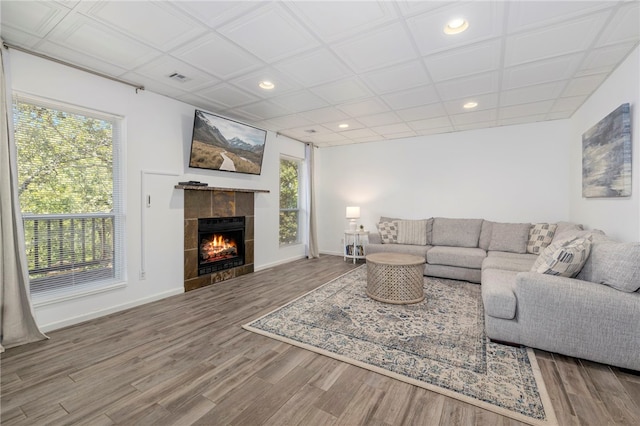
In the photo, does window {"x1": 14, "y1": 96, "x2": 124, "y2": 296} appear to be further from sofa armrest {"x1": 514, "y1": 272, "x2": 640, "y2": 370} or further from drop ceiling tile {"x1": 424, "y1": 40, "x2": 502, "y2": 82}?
sofa armrest {"x1": 514, "y1": 272, "x2": 640, "y2": 370}

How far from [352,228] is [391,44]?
398cm

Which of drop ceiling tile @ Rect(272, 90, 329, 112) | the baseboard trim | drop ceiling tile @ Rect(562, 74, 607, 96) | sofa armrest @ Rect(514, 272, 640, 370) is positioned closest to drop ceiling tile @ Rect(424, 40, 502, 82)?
drop ceiling tile @ Rect(562, 74, 607, 96)

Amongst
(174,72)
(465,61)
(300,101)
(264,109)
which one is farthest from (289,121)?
(465,61)

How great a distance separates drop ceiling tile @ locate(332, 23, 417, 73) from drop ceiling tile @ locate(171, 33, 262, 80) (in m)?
0.87

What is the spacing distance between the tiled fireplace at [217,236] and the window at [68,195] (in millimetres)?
822

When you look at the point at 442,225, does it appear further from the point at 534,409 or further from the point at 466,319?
the point at 534,409

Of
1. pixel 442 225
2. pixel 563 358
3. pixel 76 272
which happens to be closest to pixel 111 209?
pixel 76 272

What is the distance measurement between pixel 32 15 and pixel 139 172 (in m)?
1.58

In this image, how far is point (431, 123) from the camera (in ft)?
15.1

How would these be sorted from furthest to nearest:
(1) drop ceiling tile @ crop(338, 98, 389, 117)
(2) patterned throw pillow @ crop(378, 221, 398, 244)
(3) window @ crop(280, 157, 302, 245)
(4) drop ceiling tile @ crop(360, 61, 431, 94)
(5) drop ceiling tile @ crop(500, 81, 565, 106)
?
(3) window @ crop(280, 157, 302, 245), (2) patterned throw pillow @ crop(378, 221, 398, 244), (1) drop ceiling tile @ crop(338, 98, 389, 117), (5) drop ceiling tile @ crop(500, 81, 565, 106), (4) drop ceiling tile @ crop(360, 61, 431, 94)

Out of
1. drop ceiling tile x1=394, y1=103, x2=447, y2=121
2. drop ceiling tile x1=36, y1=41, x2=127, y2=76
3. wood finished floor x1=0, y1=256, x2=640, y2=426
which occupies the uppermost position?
drop ceiling tile x1=36, y1=41, x2=127, y2=76

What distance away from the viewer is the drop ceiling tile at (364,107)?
3.67 m

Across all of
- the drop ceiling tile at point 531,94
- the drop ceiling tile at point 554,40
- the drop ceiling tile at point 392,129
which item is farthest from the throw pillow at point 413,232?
the drop ceiling tile at point 554,40

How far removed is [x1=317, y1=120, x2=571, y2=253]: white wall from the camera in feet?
14.8
